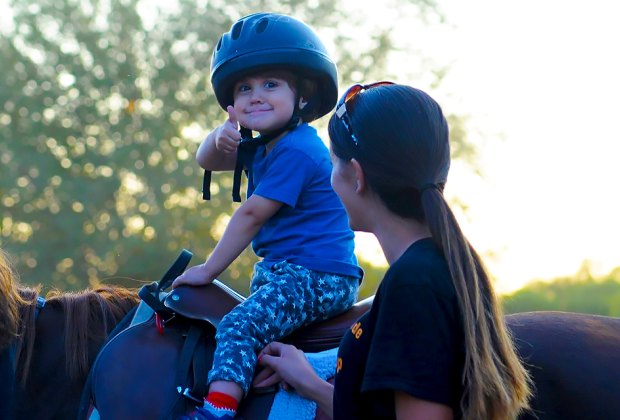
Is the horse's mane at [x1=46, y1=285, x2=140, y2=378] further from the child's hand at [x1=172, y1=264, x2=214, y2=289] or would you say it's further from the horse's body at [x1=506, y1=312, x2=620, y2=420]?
the horse's body at [x1=506, y1=312, x2=620, y2=420]

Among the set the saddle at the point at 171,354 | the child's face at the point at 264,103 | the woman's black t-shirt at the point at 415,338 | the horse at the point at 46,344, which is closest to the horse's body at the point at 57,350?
the horse at the point at 46,344

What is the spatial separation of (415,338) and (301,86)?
2.05 m

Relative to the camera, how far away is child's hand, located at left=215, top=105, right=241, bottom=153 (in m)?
3.99

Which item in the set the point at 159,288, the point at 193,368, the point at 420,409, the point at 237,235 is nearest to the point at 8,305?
the point at 159,288

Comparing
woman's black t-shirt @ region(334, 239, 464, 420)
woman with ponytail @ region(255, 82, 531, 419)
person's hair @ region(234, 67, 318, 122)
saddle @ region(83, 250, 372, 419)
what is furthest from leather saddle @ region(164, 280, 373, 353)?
woman's black t-shirt @ region(334, 239, 464, 420)

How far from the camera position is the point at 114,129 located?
2298 centimetres

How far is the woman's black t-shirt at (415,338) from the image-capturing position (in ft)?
7.73

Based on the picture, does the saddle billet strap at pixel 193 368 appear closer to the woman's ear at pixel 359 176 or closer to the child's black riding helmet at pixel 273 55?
the child's black riding helmet at pixel 273 55

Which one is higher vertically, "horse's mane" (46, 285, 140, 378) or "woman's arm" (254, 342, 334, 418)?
"woman's arm" (254, 342, 334, 418)

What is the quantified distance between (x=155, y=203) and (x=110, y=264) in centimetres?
180

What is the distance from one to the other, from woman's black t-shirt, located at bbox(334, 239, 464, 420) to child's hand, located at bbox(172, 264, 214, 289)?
155cm

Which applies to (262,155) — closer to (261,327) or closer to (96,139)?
(261,327)

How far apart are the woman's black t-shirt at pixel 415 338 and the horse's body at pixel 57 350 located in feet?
6.53

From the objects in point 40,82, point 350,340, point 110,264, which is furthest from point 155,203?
point 350,340
